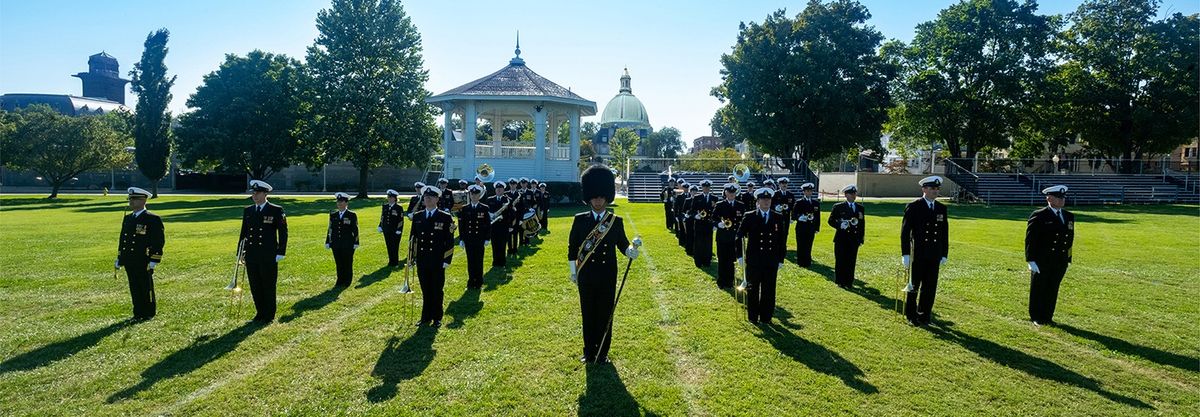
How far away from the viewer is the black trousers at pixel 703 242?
1313cm

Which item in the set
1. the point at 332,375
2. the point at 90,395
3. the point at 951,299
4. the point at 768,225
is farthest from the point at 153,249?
the point at 951,299

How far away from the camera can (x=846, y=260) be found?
11336 mm

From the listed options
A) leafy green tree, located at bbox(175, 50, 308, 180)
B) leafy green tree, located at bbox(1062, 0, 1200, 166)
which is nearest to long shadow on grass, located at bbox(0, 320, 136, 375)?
leafy green tree, located at bbox(175, 50, 308, 180)

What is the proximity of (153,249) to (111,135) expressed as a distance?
46604 millimetres

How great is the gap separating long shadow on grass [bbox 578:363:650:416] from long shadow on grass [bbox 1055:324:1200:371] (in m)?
6.24

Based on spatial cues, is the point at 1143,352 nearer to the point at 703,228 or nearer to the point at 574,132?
the point at 703,228

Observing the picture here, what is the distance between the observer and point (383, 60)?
42.8 meters

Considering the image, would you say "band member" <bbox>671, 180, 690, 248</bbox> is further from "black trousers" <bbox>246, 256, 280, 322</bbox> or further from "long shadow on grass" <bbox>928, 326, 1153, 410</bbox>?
"black trousers" <bbox>246, 256, 280, 322</bbox>

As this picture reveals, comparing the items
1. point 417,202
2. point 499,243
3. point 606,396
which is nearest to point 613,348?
point 606,396

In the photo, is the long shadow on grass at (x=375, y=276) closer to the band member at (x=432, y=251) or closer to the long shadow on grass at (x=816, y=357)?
the band member at (x=432, y=251)

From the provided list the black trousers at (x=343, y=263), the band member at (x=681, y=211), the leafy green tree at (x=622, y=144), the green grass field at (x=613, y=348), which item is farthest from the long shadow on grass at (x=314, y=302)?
the leafy green tree at (x=622, y=144)

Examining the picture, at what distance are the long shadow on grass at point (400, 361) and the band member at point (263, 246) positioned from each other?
217cm

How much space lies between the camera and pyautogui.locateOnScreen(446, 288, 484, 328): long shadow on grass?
8914 mm

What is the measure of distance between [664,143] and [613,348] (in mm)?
118823
